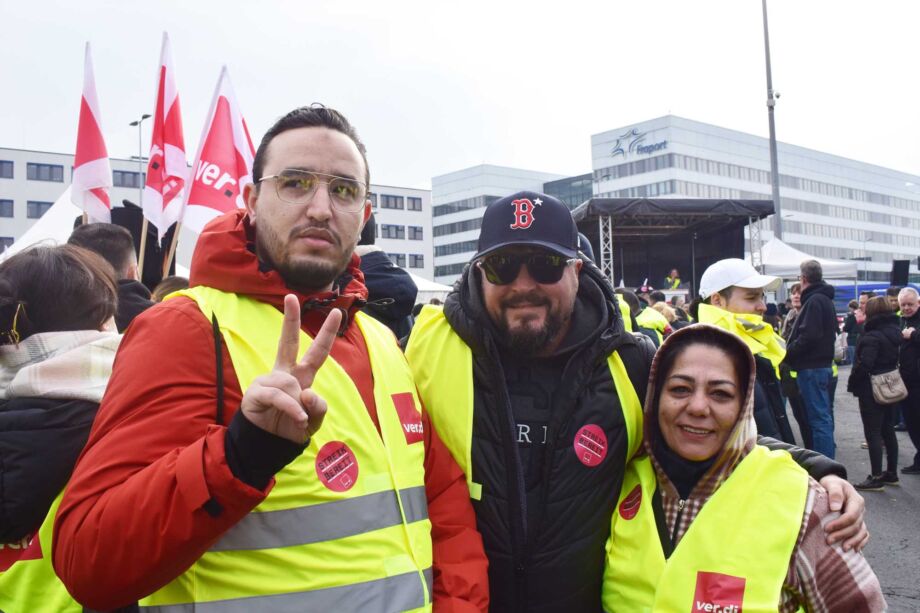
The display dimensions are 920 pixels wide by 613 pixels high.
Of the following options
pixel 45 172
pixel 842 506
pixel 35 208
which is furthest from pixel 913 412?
pixel 45 172

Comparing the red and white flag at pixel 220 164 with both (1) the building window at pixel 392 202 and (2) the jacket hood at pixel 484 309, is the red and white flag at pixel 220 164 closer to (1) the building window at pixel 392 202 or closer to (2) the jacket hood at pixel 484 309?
(2) the jacket hood at pixel 484 309

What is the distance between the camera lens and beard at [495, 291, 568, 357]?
2.27m

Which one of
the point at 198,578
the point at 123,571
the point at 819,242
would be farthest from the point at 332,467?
the point at 819,242

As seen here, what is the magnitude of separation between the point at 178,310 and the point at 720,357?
1.69 metres

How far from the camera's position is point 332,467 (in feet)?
5.35

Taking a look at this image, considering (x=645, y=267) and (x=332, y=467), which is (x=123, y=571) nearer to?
(x=332, y=467)

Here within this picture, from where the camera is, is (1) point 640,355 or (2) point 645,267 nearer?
(1) point 640,355

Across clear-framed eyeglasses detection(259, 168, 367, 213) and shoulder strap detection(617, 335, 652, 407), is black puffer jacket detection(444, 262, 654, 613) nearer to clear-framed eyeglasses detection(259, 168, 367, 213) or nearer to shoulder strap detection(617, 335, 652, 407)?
shoulder strap detection(617, 335, 652, 407)

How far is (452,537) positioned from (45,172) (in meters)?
59.2

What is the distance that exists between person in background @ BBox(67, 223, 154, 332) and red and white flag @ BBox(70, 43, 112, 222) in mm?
2417

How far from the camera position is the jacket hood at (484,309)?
2303 millimetres

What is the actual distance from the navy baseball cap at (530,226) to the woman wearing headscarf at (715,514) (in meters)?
0.51

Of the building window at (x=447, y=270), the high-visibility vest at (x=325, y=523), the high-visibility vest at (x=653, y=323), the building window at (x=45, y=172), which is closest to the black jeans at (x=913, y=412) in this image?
the high-visibility vest at (x=653, y=323)

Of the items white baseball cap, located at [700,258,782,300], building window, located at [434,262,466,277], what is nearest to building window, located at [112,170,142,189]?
building window, located at [434,262,466,277]
